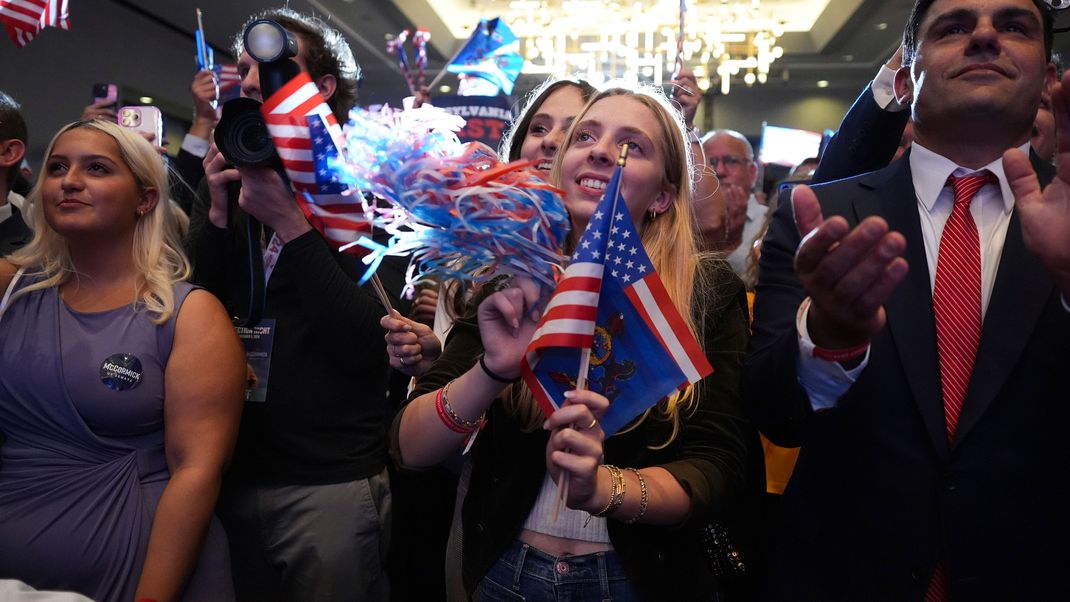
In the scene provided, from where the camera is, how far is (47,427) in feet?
6.27

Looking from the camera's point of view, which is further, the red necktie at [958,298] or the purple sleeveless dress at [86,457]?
the purple sleeveless dress at [86,457]

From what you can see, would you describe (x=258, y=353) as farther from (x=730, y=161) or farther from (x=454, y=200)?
(x=730, y=161)

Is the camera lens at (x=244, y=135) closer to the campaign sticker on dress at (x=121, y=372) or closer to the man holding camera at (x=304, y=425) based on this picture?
the man holding camera at (x=304, y=425)

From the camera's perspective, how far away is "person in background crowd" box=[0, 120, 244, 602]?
1835 mm

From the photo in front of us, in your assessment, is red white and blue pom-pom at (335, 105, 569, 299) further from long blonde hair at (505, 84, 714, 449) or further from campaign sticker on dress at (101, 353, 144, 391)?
campaign sticker on dress at (101, 353, 144, 391)

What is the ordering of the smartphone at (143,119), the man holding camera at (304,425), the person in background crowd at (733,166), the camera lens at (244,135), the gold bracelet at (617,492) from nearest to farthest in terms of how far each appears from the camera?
the gold bracelet at (617,492) < the camera lens at (244,135) < the man holding camera at (304,425) < the smartphone at (143,119) < the person in background crowd at (733,166)

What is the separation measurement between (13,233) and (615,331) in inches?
104

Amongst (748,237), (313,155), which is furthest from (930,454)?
(748,237)

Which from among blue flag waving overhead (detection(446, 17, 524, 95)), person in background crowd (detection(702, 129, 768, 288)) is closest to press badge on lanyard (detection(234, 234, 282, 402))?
person in background crowd (detection(702, 129, 768, 288))

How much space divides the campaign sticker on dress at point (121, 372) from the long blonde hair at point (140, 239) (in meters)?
0.18

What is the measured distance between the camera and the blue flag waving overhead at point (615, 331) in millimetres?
1337

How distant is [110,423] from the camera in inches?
74.6

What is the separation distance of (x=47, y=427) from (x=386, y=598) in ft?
3.12

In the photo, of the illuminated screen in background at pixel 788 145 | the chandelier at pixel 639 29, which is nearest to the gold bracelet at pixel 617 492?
the illuminated screen in background at pixel 788 145
